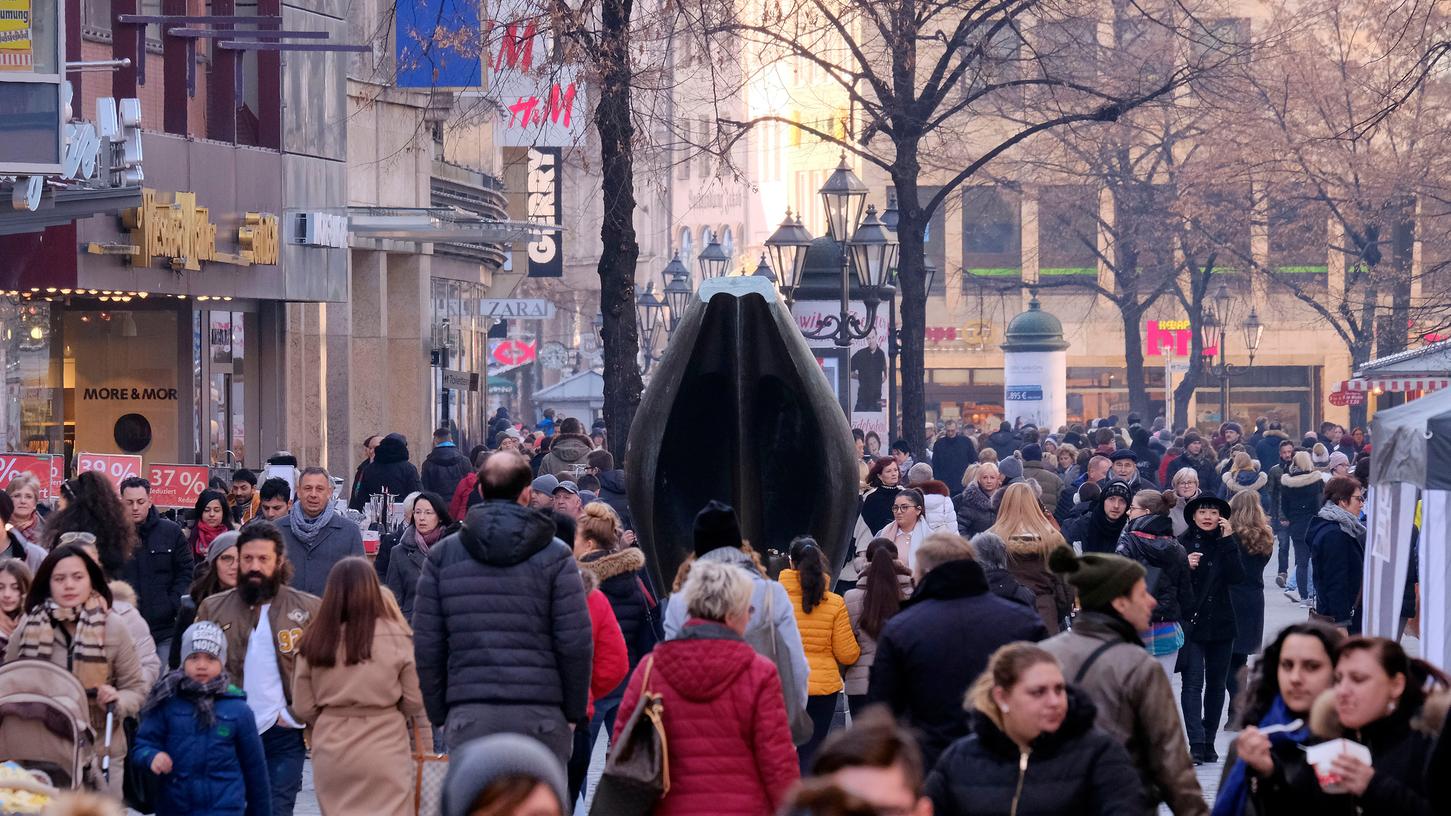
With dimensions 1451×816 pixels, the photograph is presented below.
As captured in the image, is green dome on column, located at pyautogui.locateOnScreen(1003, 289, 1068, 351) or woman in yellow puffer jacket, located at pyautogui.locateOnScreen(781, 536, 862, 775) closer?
woman in yellow puffer jacket, located at pyautogui.locateOnScreen(781, 536, 862, 775)

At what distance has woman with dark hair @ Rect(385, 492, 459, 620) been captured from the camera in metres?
12.3

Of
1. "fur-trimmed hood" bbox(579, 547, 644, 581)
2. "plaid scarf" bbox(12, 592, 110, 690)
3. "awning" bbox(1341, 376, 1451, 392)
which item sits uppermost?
"awning" bbox(1341, 376, 1451, 392)

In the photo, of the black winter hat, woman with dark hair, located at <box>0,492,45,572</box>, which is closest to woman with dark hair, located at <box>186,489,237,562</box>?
woman with dark hair, located at <box>0,492,45,572</box>

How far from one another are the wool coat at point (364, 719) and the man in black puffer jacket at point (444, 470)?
10.5m

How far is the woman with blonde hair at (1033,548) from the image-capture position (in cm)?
1238

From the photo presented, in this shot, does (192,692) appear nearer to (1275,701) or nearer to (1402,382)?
(1275,701)

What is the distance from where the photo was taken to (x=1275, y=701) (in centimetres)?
661

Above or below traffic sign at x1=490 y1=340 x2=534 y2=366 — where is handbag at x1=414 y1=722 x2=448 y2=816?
below

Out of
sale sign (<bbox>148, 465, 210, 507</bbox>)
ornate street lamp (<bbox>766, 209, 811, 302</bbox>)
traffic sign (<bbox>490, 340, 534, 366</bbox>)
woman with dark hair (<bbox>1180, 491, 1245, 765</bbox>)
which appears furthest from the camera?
traffic sign (<bbox>490, 340, 534, 366</bbox>)

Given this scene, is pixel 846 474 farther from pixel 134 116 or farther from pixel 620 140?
pixel 134 116

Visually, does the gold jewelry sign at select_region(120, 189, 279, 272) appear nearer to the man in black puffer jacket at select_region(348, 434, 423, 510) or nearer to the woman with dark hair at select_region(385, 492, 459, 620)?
the man in black puffer jacket at select_region(348, 434, 423, 510)

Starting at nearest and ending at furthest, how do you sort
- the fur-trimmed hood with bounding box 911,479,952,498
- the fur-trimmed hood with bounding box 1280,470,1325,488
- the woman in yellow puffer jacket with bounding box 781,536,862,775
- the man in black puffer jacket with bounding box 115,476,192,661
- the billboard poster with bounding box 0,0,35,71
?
the woman in yellow puffer jacket with bounding box 781,536,862,775 < the man in black puffer jacket with bounding box 115,476,192,661 < the fur-trimmed hood with bounding box 911,479,952,498 < the billboard poster with bounding box 0,0,35,71 < the fur-trimmed hood with bounding box 1280,470,1325,488

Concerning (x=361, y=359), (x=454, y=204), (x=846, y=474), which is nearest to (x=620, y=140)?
(x=846, y=474)

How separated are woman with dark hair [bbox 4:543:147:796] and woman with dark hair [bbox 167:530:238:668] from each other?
1.16 meters
